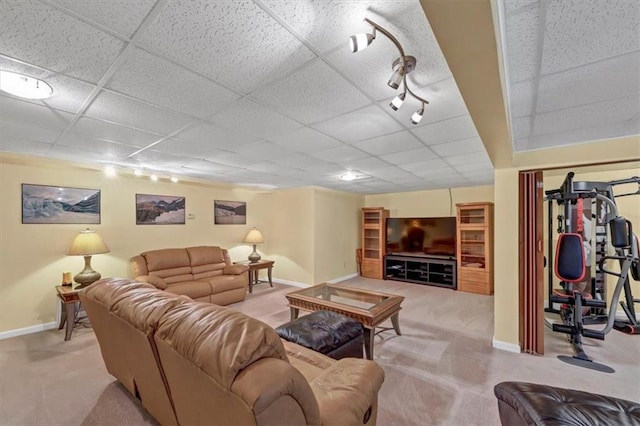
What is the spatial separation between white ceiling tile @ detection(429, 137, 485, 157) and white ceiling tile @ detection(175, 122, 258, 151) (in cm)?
196

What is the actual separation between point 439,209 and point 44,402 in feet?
22.2

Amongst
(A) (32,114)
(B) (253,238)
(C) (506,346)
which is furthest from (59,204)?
(C) (506,346)

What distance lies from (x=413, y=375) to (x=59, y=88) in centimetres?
343

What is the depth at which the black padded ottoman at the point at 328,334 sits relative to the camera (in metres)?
2.18

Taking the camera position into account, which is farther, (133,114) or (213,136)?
(213,136)

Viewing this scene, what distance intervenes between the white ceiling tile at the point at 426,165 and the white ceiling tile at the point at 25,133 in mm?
3932

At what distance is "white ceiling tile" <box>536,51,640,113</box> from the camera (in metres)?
1.40

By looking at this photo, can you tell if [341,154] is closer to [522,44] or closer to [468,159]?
[468,159]

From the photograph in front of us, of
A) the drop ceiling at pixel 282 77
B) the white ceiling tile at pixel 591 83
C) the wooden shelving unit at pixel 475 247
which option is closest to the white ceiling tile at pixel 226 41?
the drop ceiling at pixel 282 77

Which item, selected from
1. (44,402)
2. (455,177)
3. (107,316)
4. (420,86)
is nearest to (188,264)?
(44,402)

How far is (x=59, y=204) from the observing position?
3.64 m

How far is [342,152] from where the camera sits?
120 inches

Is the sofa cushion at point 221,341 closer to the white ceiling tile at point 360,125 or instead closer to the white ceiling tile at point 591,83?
the white ceiling tile at point 360,125

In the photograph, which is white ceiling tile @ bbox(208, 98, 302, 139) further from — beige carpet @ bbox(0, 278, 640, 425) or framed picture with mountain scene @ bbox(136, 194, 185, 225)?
framed picture with mountain scene @ bbox(136, 194, 185, 225)
